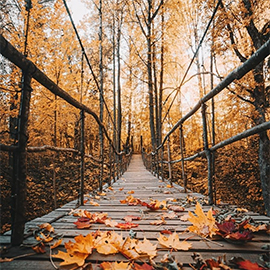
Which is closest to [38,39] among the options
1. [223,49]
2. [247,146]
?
[223,49]

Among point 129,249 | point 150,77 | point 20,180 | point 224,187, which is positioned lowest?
point 224,187

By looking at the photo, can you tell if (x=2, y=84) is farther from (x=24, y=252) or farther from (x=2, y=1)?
(x=24, y=252)

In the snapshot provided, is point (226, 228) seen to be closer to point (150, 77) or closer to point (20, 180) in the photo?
point (20, 180)

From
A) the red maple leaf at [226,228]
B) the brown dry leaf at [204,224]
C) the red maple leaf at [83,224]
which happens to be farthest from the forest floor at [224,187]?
the red maple leaf at [226,228]

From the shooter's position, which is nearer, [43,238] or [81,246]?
[81,246]

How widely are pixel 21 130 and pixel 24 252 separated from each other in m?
0.55

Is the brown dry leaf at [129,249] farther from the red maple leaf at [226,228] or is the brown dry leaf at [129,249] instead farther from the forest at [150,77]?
the forest at [150,77]

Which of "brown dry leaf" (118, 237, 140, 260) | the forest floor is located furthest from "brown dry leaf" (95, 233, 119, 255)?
the forest floor

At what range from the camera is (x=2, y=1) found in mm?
4875

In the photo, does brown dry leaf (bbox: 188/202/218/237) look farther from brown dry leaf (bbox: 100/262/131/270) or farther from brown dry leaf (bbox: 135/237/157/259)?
brown dry leaf (bbox: 100/262/131/270)

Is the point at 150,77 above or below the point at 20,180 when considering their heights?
above

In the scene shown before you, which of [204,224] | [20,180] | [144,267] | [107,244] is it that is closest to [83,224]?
[107,244]

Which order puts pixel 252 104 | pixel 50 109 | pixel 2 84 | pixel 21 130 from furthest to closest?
1. pixel 50 109
2. pixel 252 104
3. pixel 2 84
4. pixel 21 130

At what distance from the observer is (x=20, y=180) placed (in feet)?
3.02
